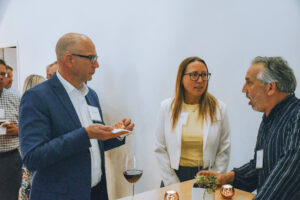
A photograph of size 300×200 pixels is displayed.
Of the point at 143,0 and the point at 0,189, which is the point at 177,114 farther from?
the point at 0,189

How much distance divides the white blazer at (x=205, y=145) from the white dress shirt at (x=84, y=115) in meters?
0.60

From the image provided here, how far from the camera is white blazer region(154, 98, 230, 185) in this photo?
201 cm

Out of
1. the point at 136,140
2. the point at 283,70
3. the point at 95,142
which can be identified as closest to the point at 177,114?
the point at 95,142

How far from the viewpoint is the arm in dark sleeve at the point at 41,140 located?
1391mm

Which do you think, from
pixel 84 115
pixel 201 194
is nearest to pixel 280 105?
pixel 201 194

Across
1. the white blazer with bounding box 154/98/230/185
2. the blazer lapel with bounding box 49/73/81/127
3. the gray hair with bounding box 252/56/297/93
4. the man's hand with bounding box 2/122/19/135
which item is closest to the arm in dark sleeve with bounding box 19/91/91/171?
the blazer lapel with bounding box 49/73/81/127

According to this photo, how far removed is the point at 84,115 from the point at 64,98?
0.20 meters

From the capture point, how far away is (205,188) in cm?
122

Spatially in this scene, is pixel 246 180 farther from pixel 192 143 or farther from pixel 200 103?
pixel 200 103

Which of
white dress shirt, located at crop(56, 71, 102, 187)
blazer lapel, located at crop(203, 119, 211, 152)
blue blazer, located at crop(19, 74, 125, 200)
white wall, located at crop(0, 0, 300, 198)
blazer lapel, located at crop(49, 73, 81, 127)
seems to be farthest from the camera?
white wall, located at crop(0, 0, 300, 198)

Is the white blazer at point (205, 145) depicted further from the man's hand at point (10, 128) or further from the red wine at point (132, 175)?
the man's hand at point (10, 128)

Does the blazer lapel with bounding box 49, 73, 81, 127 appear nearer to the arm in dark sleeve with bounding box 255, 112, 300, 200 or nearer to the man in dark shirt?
the man in dark shirt

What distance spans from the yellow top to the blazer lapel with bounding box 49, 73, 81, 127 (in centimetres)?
85

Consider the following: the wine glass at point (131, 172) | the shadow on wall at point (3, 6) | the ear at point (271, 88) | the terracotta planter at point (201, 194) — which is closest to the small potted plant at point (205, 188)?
the terracotta planter at point (201, 194)
